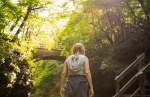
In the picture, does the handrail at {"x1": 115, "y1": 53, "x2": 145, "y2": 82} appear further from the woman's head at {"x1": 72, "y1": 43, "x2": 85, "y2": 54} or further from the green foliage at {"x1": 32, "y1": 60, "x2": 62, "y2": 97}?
the green foliage at {"x1": 32, "y1": 60, "x2": 62, "y2": 97}

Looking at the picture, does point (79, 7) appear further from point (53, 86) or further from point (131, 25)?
point (53, 86)

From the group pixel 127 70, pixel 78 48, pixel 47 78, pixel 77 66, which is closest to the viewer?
pixel 77 66

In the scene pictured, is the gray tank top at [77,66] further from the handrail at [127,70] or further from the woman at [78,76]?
the handrail at [127,70]

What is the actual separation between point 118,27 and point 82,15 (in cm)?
197

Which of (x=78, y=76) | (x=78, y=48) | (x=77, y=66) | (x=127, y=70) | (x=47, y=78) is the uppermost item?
(x=78, y=48)

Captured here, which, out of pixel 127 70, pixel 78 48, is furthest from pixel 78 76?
pixel 127 70

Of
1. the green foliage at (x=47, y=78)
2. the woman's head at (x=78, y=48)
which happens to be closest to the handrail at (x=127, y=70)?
the woman's head at (x=78, y=48)

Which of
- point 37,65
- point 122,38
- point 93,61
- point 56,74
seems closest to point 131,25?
point 122,38

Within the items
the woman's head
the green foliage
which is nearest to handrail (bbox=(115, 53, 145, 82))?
the woman's head

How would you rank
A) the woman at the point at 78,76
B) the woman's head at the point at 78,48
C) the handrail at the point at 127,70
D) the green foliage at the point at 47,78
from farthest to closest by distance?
the green foliage at the point at 47,78 < the handrail at the point at 127,70 < the woman's head at the point at 78,48 < the woman at the point at 78,76

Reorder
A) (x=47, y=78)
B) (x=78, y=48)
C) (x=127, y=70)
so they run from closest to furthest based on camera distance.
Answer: (x=78, y=48), (x=127, y=70), (x=47, y=78)

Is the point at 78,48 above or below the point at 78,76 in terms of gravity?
above

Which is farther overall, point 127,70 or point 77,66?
point 127,70

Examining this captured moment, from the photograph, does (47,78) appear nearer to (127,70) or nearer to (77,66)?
(127,70)
